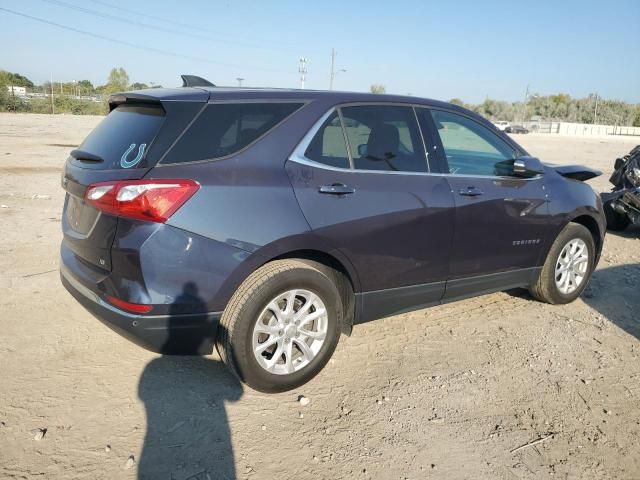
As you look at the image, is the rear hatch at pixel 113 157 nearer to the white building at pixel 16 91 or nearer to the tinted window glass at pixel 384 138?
the tinted window glass at pixel 384 138

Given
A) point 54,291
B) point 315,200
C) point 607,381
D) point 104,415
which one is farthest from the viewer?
point 54,291

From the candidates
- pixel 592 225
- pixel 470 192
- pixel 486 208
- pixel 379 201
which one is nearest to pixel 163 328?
pixel 379 201

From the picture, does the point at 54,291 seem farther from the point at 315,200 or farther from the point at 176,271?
the point at 315,200

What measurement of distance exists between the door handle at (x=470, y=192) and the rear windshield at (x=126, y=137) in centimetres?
216

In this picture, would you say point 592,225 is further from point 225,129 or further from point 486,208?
point 225,129

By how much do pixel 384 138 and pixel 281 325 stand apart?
57.9 inches

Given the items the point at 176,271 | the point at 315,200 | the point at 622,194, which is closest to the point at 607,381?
the point at 315,200

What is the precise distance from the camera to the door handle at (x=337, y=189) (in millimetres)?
3111

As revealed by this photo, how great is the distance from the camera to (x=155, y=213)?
8.57 ft

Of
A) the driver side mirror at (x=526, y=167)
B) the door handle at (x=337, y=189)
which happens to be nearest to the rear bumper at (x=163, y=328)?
the door handle at (x=337, y=189)

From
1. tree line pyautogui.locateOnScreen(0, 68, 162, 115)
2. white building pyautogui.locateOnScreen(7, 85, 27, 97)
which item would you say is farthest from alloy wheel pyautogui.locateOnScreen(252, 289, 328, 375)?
white building pyautogui.locateOnScreen(7, 85, 27, 97)

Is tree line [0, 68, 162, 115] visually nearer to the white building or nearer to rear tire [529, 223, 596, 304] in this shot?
the white building

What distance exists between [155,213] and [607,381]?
314 cm

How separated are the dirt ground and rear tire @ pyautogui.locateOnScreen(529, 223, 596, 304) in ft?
0.71
